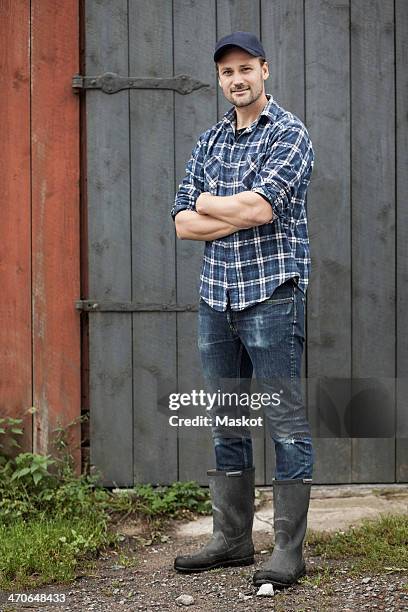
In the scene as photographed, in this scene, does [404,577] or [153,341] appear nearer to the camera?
[404,577]

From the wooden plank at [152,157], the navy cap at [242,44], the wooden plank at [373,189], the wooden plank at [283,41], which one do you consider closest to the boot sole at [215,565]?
the wooden plank at [373,189]

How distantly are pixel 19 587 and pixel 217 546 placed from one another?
0.76m

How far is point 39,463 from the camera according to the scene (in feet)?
15.2

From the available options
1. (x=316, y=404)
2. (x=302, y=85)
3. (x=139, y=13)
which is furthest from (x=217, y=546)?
(x=139, y=13)

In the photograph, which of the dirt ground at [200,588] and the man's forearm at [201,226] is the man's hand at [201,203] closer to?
the man's forearm at [201,226]

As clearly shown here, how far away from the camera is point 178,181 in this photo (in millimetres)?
4750

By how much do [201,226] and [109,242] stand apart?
1261mm

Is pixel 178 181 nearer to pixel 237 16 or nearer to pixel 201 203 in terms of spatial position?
pixel 237 16

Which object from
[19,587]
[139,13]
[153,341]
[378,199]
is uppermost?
[139,13]

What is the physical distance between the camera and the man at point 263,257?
347 centimetres

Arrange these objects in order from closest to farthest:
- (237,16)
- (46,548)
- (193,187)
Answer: (193,187) < (46,548) < (237,16)

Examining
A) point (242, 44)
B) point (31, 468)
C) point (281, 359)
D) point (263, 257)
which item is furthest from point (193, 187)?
point (31, 468)

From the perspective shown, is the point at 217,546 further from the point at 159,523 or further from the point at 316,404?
the point at 316,404

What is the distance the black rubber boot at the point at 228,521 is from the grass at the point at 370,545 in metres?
0.40
